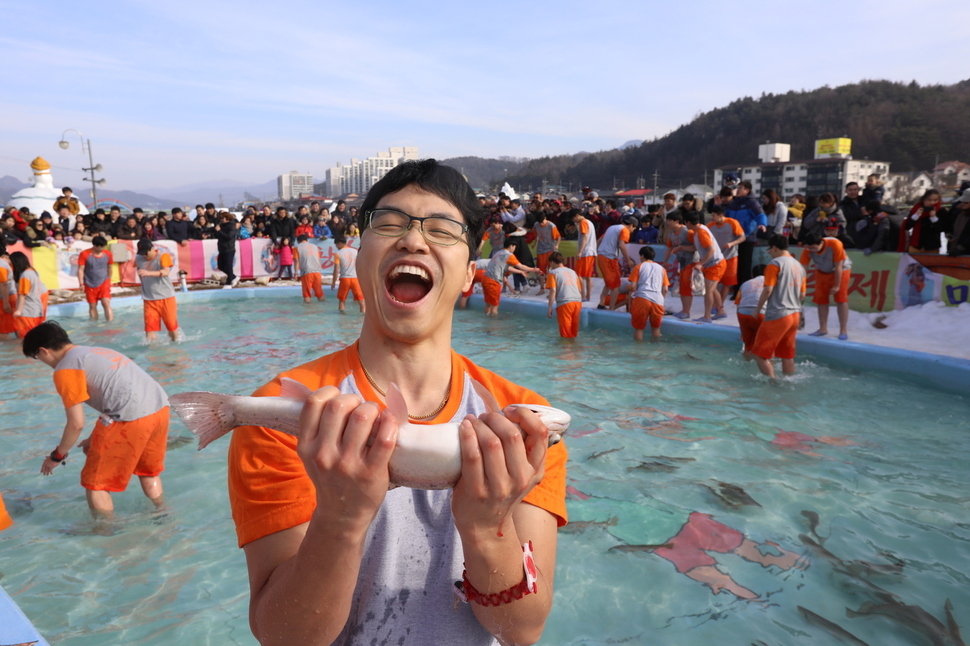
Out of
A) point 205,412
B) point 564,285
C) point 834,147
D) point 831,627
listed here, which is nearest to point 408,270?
point 205,412

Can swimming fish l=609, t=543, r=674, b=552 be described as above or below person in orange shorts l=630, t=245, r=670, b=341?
below

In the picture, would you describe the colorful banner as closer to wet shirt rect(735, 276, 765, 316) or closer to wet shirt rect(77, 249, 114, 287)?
wet shirt rect(77, 249, 114, 287)

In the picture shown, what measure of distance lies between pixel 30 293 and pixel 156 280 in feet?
6.72

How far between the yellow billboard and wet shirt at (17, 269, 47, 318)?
11726cm

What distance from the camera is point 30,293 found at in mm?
10586

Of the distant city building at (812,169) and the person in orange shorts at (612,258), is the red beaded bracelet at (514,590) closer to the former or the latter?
the person in orange shorts at (612,258)

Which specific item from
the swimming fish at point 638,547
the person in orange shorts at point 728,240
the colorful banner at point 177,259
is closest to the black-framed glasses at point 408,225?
the swimming fish at point 638,547

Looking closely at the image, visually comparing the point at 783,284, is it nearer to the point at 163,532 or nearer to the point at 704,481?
the point at 704,481

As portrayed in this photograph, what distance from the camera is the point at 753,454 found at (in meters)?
6.54

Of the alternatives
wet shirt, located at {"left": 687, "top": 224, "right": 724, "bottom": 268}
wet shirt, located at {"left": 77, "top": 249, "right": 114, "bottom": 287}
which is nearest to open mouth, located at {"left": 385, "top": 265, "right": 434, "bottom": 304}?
wet shirt, located at {"left": 687, "top": 224, "right": 724, "bottom": 268}

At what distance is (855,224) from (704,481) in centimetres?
888

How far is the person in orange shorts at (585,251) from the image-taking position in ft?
46.3

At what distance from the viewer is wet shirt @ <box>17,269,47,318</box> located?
34.2 feet

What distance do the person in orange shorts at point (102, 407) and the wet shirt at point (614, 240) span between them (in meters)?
10.7
